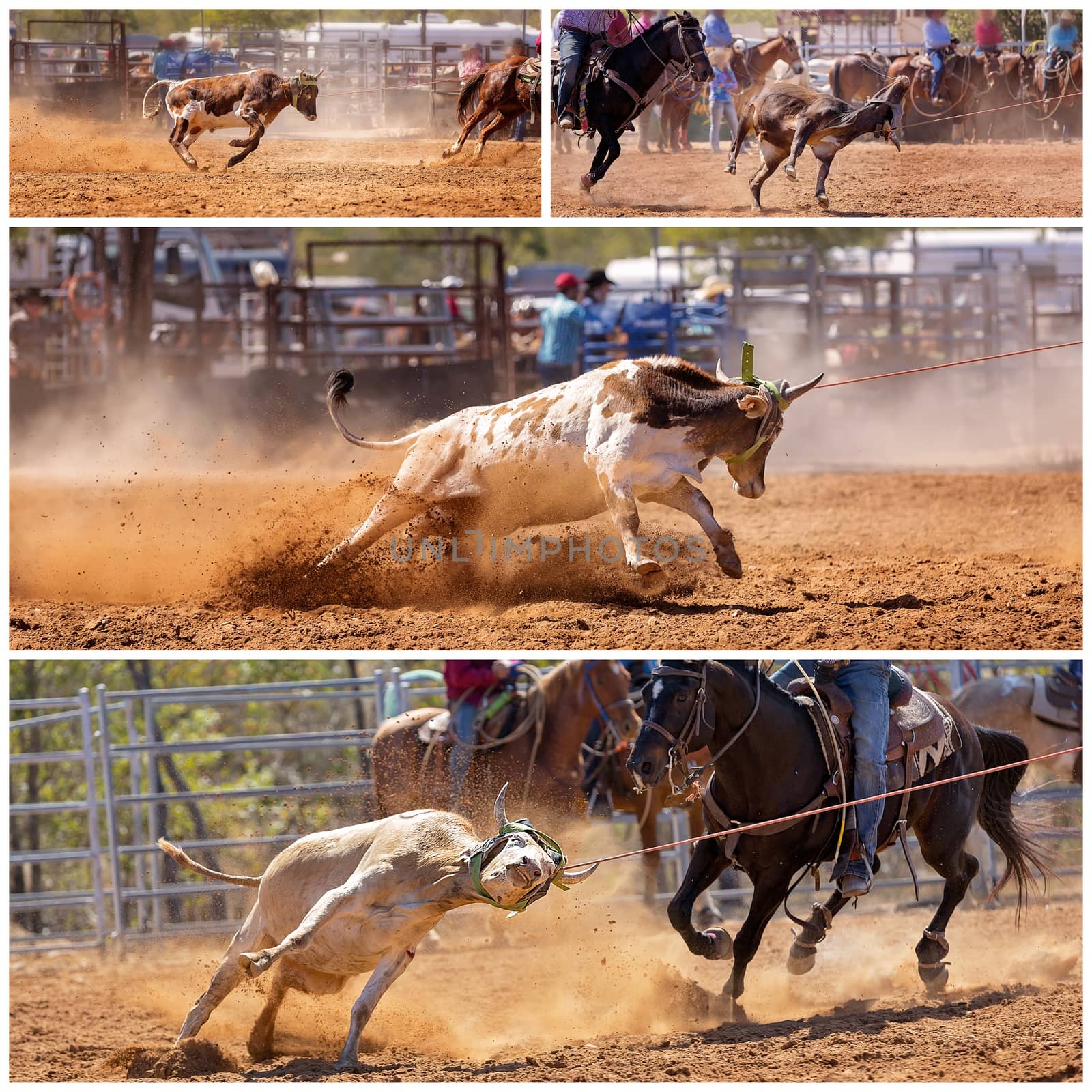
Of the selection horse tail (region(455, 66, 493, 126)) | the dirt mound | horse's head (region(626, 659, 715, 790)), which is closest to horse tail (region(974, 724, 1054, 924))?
horse's head (region(626, 659, 715, 790))

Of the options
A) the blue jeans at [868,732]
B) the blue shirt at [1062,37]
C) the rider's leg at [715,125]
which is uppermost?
the blue shirt at [1062,37]

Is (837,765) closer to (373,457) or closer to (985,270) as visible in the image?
(373,457)

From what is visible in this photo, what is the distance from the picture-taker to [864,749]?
6.17 m

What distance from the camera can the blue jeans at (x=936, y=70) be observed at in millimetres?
9809

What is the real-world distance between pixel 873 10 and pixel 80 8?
18.3 ft

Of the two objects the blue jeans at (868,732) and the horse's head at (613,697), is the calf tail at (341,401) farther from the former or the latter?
the blue jeans at (868,732)

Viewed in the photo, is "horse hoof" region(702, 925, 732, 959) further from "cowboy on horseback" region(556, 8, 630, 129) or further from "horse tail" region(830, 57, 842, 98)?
"horse tail" region(830, 57, 842, 98)

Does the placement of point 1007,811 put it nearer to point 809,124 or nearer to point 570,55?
point 809,124

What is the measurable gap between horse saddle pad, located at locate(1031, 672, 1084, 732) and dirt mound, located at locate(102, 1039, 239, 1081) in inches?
239

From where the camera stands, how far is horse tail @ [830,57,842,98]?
29.0 feet

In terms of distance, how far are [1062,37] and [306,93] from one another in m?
6.01

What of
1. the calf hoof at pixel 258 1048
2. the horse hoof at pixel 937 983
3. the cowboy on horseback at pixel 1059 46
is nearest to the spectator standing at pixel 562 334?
the cowboy on horseback at pixel 1059 46

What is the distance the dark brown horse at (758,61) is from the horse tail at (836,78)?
0.21 m

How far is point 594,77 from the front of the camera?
8109 millimetres
